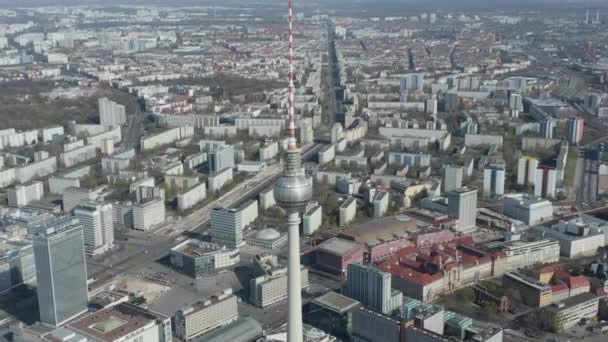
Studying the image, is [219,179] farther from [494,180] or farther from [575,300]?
[575,300]

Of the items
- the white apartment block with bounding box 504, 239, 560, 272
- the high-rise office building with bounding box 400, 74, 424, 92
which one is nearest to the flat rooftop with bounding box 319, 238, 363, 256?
the white apartment block with bounding box 504, 239, 560, 272

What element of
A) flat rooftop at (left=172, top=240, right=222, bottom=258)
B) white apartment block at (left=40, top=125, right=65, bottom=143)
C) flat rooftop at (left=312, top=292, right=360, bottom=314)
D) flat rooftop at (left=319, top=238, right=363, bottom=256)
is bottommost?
flat rooftop at (left=312, top=292, right=360, bottom=314)

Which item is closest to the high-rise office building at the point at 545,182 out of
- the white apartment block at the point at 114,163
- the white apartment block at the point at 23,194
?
the white apartment block at the point at 114,163

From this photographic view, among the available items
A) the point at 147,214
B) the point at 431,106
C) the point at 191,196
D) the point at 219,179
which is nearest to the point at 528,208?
the point at 219,179

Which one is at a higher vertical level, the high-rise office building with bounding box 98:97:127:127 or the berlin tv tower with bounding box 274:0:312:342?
the berlin tv tower with bounding box 274:0:312:342

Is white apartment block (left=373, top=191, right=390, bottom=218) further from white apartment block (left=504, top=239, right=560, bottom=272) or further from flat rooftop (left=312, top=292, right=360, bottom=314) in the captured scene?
flat rooftop (left=312, top=292, right=360, bottom=314)

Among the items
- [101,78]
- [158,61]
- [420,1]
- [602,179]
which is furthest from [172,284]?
[420,1]

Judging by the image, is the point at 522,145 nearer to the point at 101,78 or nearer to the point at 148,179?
the point at 148,179
